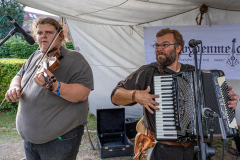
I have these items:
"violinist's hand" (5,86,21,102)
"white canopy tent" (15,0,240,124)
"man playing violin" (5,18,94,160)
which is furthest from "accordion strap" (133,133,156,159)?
"white canopy tent" (15,0,240,124)

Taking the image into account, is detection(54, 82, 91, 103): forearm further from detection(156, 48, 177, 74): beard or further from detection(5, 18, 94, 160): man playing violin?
detection(156, 48, 177, 74): beard

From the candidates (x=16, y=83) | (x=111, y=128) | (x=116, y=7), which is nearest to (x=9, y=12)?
(x=111, y=128)

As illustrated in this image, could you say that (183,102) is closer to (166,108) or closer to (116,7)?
(166,108)

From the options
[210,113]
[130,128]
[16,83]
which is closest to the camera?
[210,113]

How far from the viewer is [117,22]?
13.2 feet

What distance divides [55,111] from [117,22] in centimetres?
265

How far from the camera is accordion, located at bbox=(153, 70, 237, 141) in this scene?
5.65ft

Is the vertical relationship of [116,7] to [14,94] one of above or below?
above

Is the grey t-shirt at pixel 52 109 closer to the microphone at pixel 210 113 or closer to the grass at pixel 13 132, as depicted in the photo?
the microphone at pixel 210 113

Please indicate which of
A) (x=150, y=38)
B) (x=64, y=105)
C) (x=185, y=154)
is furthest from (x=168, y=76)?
(x=150, y=38)

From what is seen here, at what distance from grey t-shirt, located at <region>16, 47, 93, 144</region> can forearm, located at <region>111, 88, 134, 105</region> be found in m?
0.38

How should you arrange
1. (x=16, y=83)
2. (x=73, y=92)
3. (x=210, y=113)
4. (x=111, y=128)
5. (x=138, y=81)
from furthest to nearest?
(x=111, y=128) < (x=138, y=81) < (x=16, y=83) < (x=73, y=92) < (x=210, y=113)

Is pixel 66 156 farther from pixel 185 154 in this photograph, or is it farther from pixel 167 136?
pixel 185 154

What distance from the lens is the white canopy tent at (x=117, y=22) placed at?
310 cm
